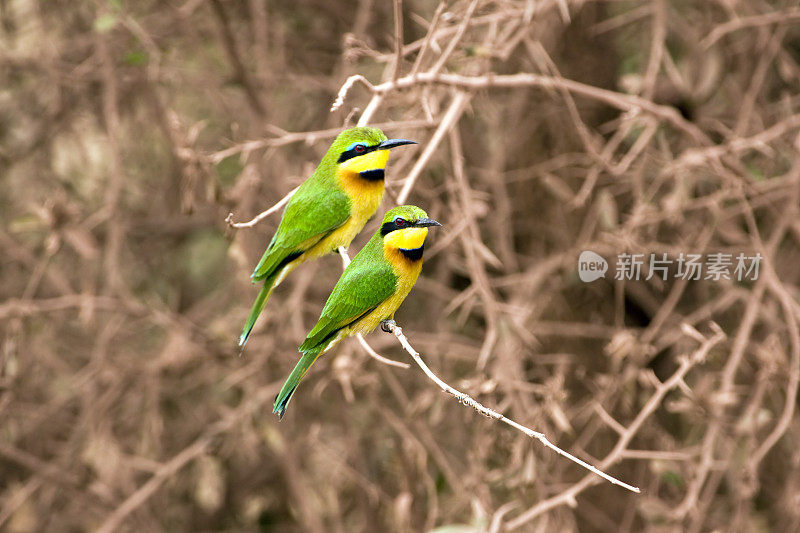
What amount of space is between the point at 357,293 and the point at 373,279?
48 millimetres

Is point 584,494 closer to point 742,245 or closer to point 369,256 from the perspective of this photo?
point 742,245

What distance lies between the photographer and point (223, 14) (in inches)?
161

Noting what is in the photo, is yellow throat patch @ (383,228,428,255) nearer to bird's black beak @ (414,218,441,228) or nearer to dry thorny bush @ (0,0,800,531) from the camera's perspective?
bird's black beak @ (414,218,441,228)

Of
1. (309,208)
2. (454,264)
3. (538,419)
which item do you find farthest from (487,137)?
(309,208)

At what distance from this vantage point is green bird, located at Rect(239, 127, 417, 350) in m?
2.16

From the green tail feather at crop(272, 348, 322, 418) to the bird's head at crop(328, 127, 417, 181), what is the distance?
418 millimetres

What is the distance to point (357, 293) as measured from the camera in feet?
6.78

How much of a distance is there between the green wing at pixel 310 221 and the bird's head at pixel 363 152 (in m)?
0.08

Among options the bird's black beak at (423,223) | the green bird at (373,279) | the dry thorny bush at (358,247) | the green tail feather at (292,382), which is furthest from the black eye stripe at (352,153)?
the dry thorny bush at (358,247)

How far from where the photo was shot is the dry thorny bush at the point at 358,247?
12.7 ft

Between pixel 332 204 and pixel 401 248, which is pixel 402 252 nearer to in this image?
pixel 401 248

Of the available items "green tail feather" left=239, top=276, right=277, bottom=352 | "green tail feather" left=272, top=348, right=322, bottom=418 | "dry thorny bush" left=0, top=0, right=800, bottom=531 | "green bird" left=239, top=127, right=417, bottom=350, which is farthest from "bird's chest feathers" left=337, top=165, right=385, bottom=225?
"dry thorny bush" left=0, top=0, right=800, bottom=531

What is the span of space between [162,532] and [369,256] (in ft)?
10.0

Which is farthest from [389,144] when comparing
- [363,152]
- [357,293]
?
[357,293]
